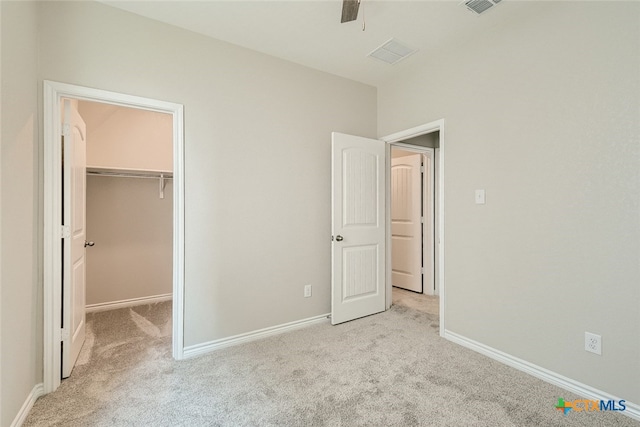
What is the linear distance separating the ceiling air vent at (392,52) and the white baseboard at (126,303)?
3.86 meters

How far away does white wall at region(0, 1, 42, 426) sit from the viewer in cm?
145

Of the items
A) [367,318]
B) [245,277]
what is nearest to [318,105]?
[245,277]

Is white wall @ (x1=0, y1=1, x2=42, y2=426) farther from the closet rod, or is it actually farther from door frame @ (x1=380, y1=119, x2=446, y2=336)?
door frame @ (x1=380, y1=119, x2=446, y2=336)

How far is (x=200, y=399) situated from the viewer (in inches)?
70.7

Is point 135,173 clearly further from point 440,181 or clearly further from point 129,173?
point 440,181

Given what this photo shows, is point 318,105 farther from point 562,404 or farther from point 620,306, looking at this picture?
point 562,404

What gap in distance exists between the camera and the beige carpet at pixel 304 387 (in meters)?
1.62

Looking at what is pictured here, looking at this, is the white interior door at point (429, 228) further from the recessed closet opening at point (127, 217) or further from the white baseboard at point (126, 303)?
the white baseboard at point (126, 303)

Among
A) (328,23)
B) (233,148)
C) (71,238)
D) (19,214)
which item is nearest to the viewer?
(19,214)

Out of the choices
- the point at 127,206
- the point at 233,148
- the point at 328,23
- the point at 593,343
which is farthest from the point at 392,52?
the point at 127,206

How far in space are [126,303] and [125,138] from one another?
2.06 m

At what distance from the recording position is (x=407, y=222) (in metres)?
4.42

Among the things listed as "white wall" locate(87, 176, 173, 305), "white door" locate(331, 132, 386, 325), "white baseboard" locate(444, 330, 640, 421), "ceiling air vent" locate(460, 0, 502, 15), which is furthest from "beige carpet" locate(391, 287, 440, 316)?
"white wall" locate(87, 176, 173, 305)

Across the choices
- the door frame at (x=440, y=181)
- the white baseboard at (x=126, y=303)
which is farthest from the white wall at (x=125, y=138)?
the door frame at (x=440, y=181)
